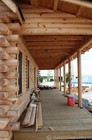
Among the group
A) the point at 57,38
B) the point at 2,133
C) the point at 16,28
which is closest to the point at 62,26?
the point at 16,28

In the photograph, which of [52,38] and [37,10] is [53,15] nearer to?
[37,10]

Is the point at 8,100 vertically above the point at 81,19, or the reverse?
the point at 81,19

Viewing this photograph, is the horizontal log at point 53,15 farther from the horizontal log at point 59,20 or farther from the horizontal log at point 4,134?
the horizontal log at point 4,134

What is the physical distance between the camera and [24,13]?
17.0 feet

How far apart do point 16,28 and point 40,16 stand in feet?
2.90

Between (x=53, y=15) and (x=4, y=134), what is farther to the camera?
(x=53, y=15)

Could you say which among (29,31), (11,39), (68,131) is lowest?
(68,131)

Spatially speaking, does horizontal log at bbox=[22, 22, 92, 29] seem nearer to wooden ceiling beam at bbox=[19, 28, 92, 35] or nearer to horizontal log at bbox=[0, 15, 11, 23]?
wooden ceiling beam at bbox=[19, 28, 92, 35]

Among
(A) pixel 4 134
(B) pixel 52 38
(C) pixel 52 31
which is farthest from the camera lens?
(B) pixel 52 38

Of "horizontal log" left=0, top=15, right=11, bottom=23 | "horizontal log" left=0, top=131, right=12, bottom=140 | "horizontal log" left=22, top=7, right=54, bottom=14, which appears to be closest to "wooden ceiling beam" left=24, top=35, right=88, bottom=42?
"horizontal log" left=22, top=7, right=54, bottom=14

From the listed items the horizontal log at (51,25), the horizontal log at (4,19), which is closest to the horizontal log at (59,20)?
the horizontal log at (51,25)

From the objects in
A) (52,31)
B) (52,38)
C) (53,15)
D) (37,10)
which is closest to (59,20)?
(53,15)

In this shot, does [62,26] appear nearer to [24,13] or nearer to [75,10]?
[75,10]

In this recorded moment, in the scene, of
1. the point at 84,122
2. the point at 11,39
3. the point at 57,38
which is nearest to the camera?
the point at 11,39
